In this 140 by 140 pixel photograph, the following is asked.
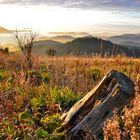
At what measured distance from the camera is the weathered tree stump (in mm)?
7000

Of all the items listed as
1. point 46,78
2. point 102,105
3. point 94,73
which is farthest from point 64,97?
point 94,73

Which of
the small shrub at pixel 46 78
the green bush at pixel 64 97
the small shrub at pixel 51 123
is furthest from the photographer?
the small shrub at pixel 46 78

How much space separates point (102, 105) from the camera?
7.07m

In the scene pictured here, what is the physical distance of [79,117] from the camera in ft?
24.0

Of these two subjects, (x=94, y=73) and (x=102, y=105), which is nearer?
(x=102, y=105)

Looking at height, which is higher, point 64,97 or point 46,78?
point 64,97

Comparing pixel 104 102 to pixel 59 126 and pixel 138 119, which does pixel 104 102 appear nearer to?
pixel 59 126

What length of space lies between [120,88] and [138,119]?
188 centimetres

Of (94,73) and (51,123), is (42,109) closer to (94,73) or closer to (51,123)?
(51,123)

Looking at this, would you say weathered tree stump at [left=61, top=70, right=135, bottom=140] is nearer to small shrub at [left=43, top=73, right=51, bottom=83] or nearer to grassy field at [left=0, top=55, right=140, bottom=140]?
grassy field at [left=0, top=55, right=140, bottom=140]

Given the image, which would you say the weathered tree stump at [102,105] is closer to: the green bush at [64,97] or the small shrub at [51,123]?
the small shrub at [51,123]

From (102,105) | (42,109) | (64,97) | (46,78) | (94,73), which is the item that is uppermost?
(102,105)

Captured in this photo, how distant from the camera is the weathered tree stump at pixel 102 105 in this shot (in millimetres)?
7000

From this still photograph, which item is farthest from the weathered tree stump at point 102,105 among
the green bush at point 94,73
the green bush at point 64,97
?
the green bush at point 94,73
